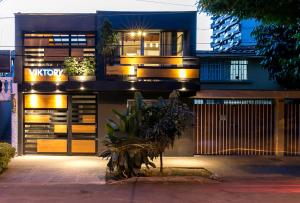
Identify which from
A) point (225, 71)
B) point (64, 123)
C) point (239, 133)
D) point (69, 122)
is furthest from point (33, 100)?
point (225, 71)

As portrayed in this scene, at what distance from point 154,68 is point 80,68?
9.64ft

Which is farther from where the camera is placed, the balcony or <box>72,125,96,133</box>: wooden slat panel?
<box>72,125,96,133</box>: wooden slat panel

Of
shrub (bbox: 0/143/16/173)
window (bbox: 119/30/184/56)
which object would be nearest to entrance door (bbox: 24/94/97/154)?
window (bbox: 119/30/184/56)

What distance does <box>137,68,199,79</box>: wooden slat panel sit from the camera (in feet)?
59.1

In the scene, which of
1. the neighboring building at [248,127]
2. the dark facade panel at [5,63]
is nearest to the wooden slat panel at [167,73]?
the neighboring building at [248,127]

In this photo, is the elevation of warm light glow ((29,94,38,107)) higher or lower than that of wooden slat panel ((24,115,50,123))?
higher

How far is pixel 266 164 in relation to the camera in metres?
17.2

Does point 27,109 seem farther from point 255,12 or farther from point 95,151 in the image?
point 255,12

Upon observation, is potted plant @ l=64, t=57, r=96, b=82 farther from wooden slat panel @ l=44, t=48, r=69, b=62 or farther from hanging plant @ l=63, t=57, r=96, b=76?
wooden slat panel @ l=44, t=48, r=69, b=62

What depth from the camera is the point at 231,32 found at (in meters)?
69.4

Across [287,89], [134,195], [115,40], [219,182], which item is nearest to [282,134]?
[287,89]

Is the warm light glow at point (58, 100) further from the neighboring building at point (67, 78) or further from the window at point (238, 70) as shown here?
the window at point (238, 70)

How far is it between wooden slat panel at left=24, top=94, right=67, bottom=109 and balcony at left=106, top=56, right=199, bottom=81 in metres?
2.37

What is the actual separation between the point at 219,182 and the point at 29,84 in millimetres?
9087
